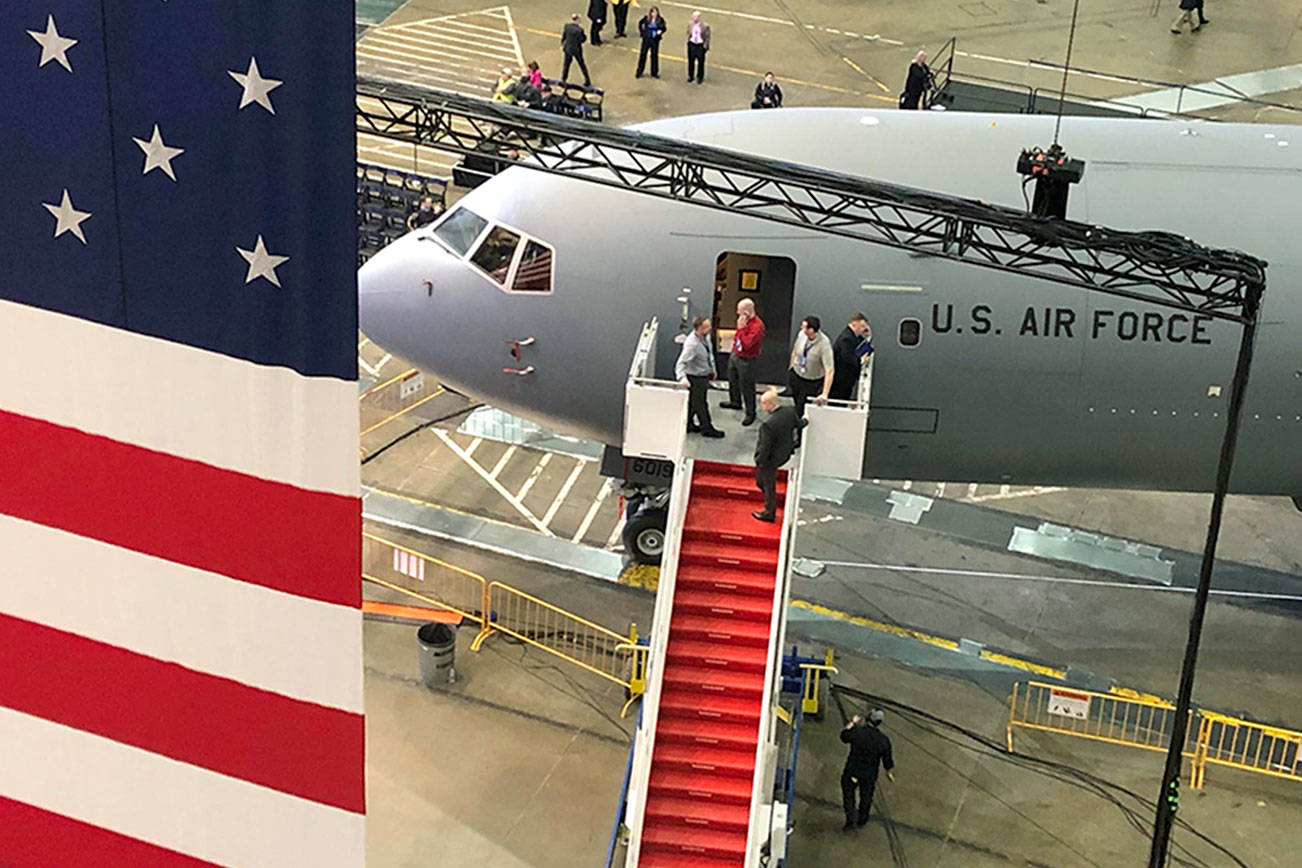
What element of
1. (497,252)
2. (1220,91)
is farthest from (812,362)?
(1220,91)

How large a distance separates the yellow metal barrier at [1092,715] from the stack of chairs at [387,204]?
1500 centimetres

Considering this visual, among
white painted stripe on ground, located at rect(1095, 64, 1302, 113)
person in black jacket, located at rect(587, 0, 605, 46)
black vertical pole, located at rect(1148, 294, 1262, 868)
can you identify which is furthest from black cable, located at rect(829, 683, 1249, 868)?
person in black jacket, located at rect(587, 0, 605, 46)

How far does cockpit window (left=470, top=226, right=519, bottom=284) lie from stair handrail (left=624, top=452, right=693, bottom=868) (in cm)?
305

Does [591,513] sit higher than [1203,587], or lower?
lower

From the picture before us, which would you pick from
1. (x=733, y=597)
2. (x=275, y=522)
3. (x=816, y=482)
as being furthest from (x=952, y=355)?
(x=275, y=522)

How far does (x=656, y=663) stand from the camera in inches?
676

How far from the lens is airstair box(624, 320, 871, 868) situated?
16.5 meters

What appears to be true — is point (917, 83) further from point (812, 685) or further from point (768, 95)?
point (812, 685)

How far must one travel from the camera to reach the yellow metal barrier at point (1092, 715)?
64.4 feet

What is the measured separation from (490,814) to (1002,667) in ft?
22.9

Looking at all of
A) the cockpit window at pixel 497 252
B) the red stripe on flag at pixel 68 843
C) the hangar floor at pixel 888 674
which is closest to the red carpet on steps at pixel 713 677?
the hangar floor at pixel 888 674

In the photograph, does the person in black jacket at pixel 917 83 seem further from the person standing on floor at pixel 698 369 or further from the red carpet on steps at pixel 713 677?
the red carpet on steps at pixel 713 677

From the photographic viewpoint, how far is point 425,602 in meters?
21.9

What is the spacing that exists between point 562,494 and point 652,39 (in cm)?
1535
